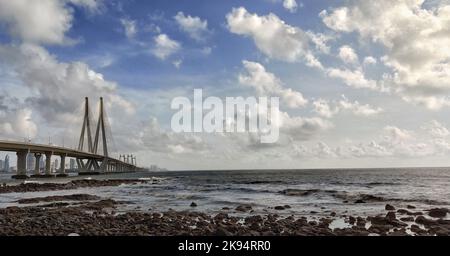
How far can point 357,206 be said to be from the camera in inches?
1267

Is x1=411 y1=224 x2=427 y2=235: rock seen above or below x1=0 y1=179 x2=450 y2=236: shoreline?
below

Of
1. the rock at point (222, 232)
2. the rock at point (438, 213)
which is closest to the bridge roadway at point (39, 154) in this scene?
the rock at point (222, 232)

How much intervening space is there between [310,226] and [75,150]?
109803mm

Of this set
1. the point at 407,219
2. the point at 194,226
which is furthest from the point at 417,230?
the point at 194,226

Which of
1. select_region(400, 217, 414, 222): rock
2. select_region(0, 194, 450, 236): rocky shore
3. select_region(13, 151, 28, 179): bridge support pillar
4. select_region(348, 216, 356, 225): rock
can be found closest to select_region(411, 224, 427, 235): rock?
select_region(0, 194, 450, 236): rocky shore

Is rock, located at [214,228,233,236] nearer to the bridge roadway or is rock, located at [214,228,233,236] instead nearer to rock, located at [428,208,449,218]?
rock, located at [428,208,449,218]

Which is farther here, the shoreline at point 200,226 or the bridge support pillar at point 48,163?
the bridge support pillar at point 48,163

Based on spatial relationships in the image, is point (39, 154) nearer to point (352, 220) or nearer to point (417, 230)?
point (352, 220)

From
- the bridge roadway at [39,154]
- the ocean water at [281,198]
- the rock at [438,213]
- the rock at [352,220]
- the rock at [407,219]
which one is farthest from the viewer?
the bridge roadway at [39,154]

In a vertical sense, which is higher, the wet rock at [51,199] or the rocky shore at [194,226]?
the rocky shore at [194,226]

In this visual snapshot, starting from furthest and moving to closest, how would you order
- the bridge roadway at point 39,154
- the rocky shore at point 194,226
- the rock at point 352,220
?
1. the bridge roadway at point 39,154
2. the rock at point 352,220
3. the rocky shore at point 194,226

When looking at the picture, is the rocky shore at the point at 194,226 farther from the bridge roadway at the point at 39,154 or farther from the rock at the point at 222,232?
the bridge roadway at the point at 39,154

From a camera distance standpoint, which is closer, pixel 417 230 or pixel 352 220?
pixel 417 230
